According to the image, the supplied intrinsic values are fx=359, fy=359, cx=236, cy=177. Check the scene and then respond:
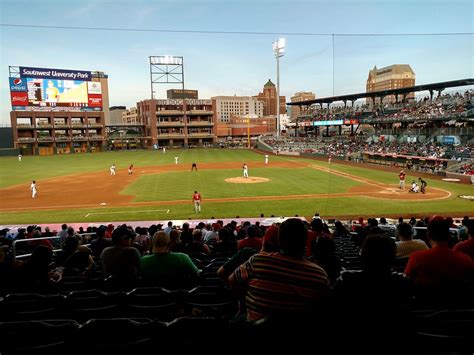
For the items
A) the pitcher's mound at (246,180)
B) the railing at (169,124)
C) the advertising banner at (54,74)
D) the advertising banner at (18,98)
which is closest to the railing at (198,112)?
the railing at (169,124)

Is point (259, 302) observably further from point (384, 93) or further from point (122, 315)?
point (384, 93)

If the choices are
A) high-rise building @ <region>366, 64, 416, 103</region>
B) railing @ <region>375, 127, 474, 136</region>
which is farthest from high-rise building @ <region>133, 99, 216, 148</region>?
high-rise building @ <region>366, 64, 416, 103</region>

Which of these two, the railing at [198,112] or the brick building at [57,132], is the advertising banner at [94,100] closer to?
the brick building at [57,132]

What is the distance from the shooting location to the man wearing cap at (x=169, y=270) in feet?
14.8

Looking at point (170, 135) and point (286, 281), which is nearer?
point (286, 281)

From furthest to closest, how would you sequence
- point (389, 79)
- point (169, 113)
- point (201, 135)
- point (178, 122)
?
point (201, 135), point (178, 122), point (169, 113), point (389, 79)

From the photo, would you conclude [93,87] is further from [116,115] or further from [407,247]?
[116,115]

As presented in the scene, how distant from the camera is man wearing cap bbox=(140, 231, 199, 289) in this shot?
14.8ft

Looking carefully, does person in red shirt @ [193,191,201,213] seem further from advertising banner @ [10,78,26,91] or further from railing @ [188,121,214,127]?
railing @ [188,121,214,127]

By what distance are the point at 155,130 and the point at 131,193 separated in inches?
2900

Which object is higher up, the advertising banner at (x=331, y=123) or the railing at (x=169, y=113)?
the railing at (x=169, y=113)

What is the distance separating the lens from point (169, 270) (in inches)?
179

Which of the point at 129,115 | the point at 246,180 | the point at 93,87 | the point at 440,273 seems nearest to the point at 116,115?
the point at 129,115

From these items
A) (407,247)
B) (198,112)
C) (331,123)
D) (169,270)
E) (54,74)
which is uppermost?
(54,74)
